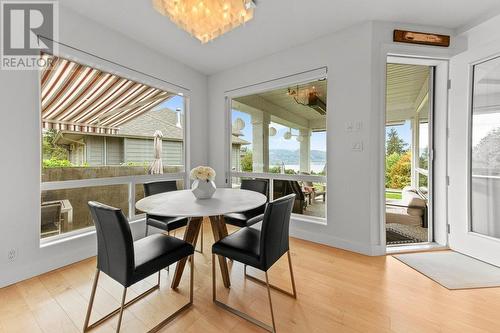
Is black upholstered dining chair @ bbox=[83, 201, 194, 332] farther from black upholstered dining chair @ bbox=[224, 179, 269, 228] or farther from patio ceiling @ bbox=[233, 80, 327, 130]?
patio ceiling @ bbox=[233, 80, 327, 130]

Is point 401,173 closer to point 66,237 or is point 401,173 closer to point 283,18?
point 283,18

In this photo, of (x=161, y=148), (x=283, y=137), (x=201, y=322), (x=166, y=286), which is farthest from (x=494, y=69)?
(x=161, y=148)

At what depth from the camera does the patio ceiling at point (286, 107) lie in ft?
9.71

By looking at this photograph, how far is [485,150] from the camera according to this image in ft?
7.52

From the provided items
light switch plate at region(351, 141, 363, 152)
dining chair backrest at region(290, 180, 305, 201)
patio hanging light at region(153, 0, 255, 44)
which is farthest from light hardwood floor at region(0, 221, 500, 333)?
patio hanging light at region(153, 0, 255, 44)

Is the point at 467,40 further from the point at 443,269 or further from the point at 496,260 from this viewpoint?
the point at 443,269

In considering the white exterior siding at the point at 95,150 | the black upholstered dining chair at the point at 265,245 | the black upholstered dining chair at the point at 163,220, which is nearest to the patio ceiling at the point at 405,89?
the black upholstered dining chair at the point at 265,245

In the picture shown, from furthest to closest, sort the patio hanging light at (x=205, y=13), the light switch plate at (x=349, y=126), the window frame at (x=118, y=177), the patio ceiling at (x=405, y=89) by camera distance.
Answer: the patio ceiling at (x=405, y=89) < the light switch plate at (x=349, y=126) < the window frame at (x=118, y=177) < the patio hanging light at (x=205, y=13)

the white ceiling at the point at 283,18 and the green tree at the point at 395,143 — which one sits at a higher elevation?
the white ceiling at the point at 283,18

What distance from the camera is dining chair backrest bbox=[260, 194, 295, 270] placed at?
1363 mm

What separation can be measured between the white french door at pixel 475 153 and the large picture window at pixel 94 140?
390cm

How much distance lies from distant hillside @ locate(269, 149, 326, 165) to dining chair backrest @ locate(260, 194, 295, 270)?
163cm

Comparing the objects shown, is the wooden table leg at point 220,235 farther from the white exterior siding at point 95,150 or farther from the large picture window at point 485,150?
the large picture window at point 485,150

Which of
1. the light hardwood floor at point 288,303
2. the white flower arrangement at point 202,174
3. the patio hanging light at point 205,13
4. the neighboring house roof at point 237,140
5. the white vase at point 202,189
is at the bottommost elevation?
the light hardwood floor at point 288,303
